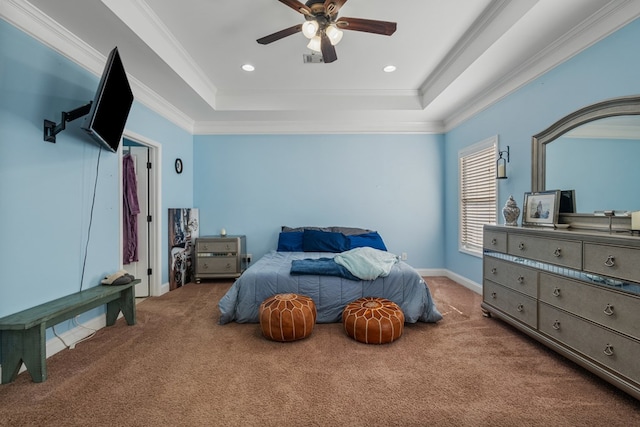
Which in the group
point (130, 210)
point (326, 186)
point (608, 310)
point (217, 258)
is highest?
point (326, 186)

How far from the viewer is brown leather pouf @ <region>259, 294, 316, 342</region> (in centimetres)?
244

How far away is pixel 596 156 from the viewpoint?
2293 millimetres

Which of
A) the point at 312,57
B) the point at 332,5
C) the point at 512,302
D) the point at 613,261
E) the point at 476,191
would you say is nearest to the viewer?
the point at 613,261

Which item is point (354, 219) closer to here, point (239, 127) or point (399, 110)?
point (399, 110)

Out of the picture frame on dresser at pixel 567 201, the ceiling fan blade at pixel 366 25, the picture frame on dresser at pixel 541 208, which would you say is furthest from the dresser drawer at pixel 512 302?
→ the ceiling fan blade at pixel 366 25

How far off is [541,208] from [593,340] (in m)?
1.19

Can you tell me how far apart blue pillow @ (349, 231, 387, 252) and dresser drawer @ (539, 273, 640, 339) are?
219 cm

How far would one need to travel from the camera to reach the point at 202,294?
396 cm

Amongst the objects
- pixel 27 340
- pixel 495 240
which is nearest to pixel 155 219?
pixel 27 340

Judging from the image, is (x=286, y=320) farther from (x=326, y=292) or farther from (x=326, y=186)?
(x=326, y=186)

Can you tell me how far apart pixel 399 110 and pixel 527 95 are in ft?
→ 5.39

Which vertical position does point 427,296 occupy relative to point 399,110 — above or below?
below

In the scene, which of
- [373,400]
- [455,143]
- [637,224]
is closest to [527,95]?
[455,143]

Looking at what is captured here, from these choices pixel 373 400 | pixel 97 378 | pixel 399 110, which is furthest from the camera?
pixel 399 110
